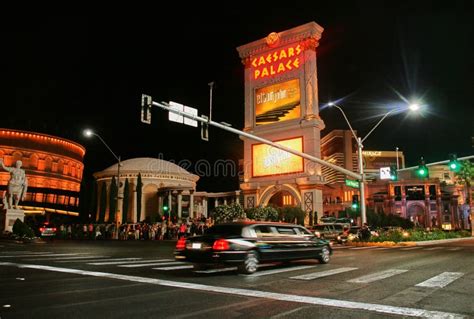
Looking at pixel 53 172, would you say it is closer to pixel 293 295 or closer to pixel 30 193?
pixel 30 193

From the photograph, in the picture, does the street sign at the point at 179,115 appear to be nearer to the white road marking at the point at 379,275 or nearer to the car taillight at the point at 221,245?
the car taillight at the point at 221,245

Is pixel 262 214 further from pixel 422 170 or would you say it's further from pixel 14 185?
pixel 14 185

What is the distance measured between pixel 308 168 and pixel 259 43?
22.5 metres

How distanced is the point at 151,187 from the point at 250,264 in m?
64.5

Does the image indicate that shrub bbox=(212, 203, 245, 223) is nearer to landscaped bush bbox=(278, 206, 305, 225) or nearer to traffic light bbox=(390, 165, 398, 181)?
traffic light bbox=(390, 165, 398, 181)

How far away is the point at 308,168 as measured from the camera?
63406 mm

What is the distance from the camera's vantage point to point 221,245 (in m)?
11.0

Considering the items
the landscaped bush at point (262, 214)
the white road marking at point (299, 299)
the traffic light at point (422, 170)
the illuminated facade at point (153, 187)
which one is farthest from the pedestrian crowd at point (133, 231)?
the white road marking at point (299, 299)

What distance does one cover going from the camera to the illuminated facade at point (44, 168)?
278 ft

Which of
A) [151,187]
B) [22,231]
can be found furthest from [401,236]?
[151,187]

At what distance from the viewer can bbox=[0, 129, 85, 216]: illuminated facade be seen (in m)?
84.8

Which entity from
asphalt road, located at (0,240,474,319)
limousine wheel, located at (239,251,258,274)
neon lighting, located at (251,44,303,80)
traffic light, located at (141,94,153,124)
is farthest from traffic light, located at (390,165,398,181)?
neon lighting, located at (251,44,303,80)

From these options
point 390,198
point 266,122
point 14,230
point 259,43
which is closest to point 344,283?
point 14,230

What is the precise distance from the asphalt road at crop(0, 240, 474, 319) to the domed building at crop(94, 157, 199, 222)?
5953cm
